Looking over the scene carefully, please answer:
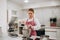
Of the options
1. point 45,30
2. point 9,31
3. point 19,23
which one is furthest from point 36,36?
point 9,31

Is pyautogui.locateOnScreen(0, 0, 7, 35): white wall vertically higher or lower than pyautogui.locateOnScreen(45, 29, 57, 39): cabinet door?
higher

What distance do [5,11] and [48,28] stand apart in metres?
0.61

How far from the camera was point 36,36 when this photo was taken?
1.24m

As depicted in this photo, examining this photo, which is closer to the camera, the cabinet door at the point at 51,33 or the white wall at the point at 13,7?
the cabinet door at the point at 51,33

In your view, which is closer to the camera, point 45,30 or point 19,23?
point 45,30

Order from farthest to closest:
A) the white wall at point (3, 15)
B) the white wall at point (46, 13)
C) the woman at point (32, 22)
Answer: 1. the white wall at point (3, 15)
2. the woman at point (32, 22)
3. the white wall at point (46, 13)

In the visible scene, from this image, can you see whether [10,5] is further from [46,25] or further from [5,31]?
[46,25]

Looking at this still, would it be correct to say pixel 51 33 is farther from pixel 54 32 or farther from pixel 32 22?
pixel 32 22

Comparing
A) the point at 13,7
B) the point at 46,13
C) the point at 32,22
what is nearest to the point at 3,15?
the point at 13,7

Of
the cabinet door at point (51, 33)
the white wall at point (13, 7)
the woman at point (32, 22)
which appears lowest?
the cabinet door at point (51, 33)

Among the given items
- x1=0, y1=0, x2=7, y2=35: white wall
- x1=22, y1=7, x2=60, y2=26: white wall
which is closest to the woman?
x1=22, y1=7, x2=60, y2=26: white wall

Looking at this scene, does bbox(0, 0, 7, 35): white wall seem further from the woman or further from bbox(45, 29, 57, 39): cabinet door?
bbox(45, 29, 57, 39): cabinet door

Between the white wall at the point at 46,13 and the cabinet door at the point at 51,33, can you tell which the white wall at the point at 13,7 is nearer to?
the white wall at the point at 46,13

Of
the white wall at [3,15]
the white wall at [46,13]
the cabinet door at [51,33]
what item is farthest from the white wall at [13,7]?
the cabinet door at [51,33]
